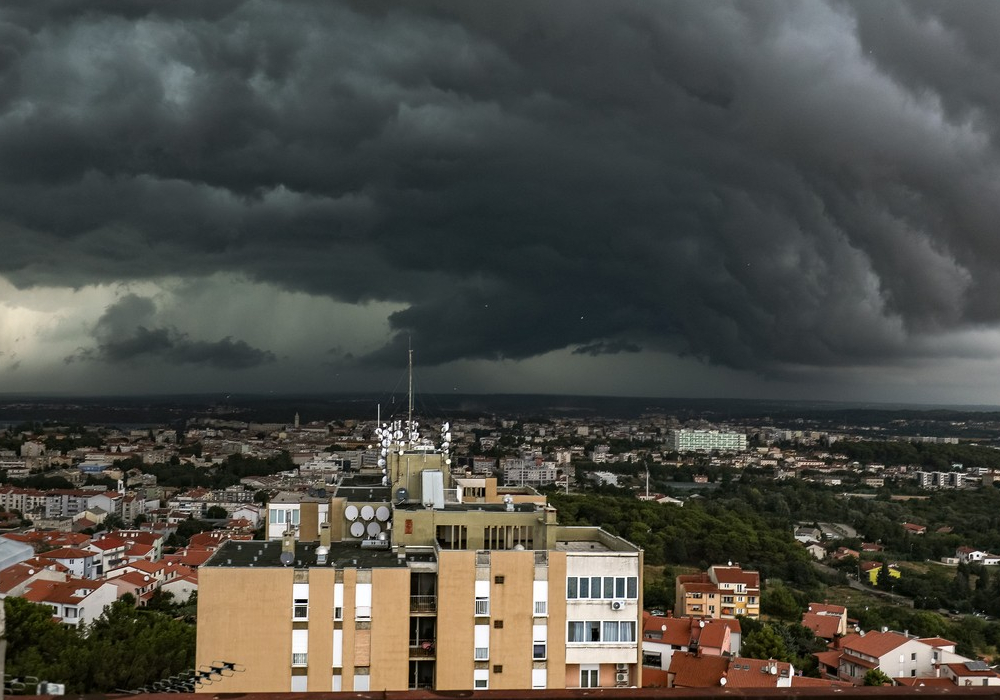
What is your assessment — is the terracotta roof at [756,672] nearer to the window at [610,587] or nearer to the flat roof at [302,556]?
the window at [610,587]

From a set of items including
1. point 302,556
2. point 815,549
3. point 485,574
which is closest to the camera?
point 485,574

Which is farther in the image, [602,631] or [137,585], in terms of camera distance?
[137,585]

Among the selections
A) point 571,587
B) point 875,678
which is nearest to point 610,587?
point 571,587

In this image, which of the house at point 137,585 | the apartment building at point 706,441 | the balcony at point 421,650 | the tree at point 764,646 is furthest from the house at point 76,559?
the apartment building at point 706,441

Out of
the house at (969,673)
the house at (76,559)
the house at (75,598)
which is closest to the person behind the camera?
the house at (969,673)

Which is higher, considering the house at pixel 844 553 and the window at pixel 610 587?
the window at pixel 610 587

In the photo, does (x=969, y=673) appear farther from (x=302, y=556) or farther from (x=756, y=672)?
(x=302, y=556)
